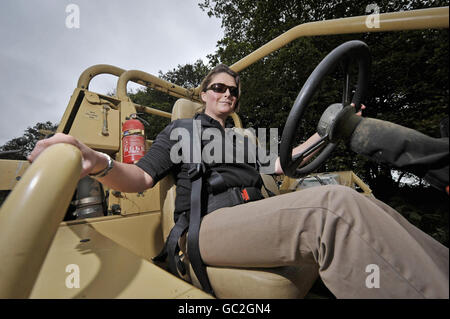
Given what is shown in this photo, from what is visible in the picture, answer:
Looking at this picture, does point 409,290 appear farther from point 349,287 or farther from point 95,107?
point 95,107

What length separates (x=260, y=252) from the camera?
0.72 m

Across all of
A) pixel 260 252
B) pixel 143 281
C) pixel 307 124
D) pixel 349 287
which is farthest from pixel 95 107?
pixel 307 124

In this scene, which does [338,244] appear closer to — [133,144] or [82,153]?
[82,153]

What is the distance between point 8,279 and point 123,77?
1.57 metres

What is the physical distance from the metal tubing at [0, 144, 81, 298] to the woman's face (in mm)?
1016

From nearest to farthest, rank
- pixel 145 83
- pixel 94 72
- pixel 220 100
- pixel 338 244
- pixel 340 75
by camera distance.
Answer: pixel 338 244
pixel 220 100
pixel 94 72
pixel 145 83
pixel 340 75

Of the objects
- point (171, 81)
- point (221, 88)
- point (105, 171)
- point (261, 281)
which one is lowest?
point (261, 281)

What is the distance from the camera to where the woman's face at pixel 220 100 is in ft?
4.59

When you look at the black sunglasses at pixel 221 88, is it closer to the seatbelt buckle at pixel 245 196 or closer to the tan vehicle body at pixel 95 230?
the tan vehicle body at pixel 95 230

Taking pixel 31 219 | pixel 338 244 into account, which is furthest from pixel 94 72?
pixel 338 244

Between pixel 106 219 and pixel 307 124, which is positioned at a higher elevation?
pixel 307 124

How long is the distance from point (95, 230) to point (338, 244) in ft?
3.37

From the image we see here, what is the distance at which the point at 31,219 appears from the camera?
1.34 feet

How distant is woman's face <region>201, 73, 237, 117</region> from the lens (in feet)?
4.59
